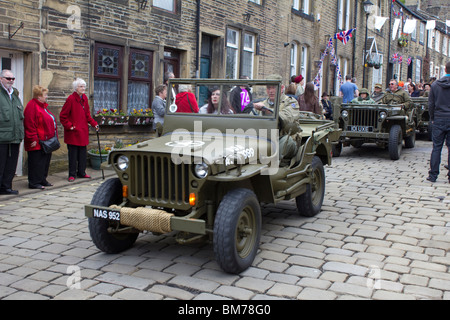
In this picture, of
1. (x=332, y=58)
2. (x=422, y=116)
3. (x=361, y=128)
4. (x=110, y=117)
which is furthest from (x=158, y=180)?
(x=332, y=58)

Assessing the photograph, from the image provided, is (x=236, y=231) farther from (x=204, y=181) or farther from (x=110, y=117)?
(x=110, y=117)

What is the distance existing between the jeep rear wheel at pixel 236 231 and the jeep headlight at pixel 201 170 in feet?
0.93

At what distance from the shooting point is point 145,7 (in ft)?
35.6

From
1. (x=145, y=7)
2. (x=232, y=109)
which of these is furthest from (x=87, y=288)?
(x=145, y=7)

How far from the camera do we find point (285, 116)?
554 centimetres

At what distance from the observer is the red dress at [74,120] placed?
329 inches

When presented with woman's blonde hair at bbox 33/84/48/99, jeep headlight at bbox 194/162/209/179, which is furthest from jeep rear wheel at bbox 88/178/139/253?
woman's blonde hair at bbox 33/84/48/99

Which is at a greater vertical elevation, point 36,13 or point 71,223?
point 36,13

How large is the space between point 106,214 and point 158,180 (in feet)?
1.81

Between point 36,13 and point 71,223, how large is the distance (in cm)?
433

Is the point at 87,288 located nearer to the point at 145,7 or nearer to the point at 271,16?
the point at 145,7

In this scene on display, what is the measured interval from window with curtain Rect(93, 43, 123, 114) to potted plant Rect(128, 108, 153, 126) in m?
0.41

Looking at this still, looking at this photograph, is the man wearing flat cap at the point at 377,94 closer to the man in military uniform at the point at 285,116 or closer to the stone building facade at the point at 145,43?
the stone building facade at the point at 145,43

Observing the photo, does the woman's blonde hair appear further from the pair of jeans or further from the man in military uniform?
the pair of jeans
